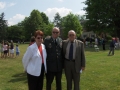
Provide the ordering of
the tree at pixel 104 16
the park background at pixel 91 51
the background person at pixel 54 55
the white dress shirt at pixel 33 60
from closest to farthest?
the white dress shirt at pixel 33 60
the background person at pixel 54 55
the park background at pixel 91 51
the tree at pixel 104 16

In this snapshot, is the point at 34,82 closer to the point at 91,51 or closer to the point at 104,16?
the point at 91,51

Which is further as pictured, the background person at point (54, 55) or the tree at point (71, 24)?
the tree at point (71, 24)

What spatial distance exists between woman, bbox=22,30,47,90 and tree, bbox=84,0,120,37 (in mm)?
34338

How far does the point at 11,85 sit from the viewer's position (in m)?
8.10

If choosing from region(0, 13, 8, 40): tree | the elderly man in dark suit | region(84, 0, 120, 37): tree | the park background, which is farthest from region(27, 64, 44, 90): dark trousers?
region(0, 13, 8, 40): tree

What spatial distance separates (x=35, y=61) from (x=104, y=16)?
3509 cm

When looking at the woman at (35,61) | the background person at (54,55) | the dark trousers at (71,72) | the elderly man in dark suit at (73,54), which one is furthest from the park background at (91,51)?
the woman at (35,61)

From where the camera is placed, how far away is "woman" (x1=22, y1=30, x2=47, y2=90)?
4.80 metres

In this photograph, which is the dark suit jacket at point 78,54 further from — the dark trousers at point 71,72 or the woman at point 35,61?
the woman at point 35,61

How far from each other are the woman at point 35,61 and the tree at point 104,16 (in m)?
34.3

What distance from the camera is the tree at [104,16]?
37875 millimetres

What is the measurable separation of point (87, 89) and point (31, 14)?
74.4 meters

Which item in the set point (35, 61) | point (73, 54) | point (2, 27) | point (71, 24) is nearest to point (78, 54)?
point (73, 54)

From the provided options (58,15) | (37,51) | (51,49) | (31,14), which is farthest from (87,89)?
(58,15)
